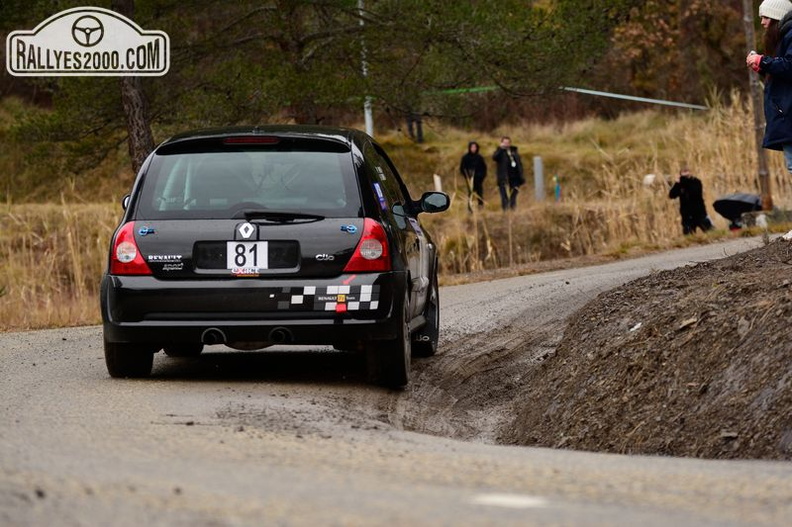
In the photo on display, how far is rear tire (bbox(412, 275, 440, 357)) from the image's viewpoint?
11148 millimetres

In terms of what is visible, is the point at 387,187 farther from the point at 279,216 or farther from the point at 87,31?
the point at 87,31

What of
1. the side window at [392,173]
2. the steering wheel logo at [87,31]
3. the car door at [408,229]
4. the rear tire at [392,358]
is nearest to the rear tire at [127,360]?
the rear tire at [392,358]

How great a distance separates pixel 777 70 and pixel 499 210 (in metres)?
20.6

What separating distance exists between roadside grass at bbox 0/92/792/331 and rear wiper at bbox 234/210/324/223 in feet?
23.2

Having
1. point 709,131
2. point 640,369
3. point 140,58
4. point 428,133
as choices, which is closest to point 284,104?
point 140,58

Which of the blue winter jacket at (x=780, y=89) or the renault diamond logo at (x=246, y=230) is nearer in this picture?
the renault diamond logo at (x=246, y=230)

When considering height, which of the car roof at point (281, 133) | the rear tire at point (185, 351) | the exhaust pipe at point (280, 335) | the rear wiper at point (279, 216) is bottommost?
the rear tire at point (185, 351)

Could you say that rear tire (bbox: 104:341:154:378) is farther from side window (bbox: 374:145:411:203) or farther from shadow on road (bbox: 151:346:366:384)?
side window (bbox: 374:145:411:203)

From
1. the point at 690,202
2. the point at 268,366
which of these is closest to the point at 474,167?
the point at 690,202

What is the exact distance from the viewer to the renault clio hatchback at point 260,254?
8.55 m

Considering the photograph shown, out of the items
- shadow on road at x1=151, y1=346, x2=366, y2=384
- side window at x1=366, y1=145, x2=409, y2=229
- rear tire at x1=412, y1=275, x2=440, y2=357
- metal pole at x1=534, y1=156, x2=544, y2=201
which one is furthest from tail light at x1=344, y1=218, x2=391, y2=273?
metal pole at x1=534, y1=156, x2=544, y2=201

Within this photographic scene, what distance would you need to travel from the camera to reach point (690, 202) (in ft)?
76.0

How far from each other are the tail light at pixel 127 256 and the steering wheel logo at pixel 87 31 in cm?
1337

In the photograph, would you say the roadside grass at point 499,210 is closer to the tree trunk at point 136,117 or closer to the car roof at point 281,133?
the tree trunk at point 136,117
